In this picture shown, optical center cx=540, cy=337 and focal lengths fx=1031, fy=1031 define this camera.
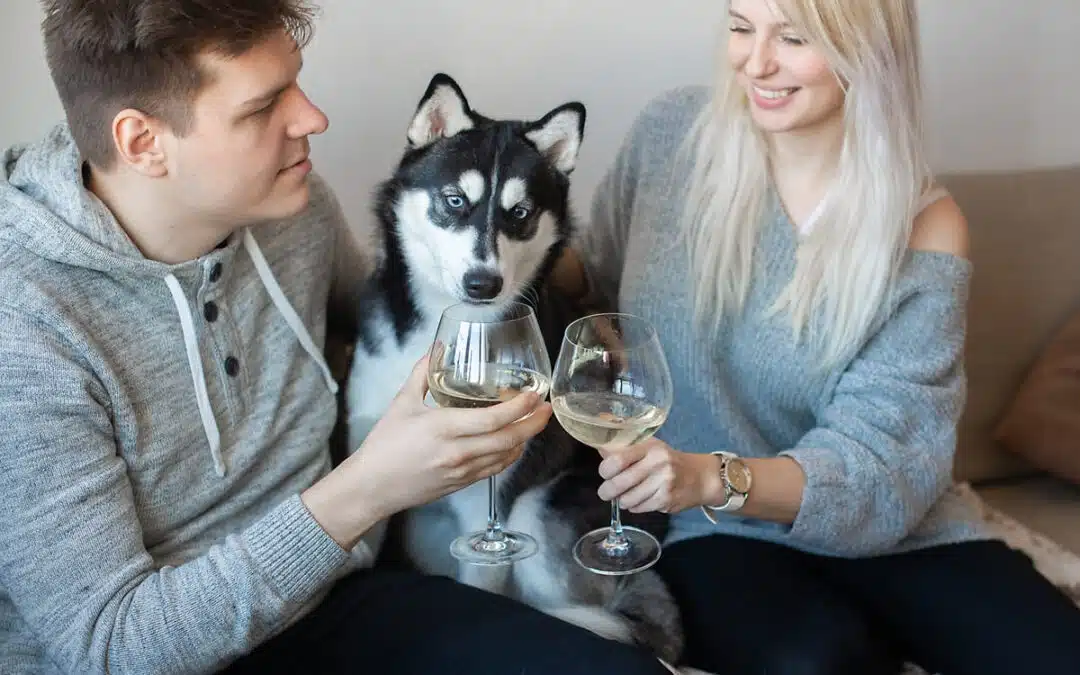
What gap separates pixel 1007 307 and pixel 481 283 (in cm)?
110

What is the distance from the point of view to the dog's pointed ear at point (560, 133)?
1405 millimetres

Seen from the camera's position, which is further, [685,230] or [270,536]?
[685,230]

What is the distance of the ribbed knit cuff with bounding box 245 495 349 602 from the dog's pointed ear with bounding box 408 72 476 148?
0.56 meters

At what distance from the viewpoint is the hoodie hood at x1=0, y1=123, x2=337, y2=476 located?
3.57 feet

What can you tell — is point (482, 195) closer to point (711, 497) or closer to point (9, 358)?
point (711, 497)

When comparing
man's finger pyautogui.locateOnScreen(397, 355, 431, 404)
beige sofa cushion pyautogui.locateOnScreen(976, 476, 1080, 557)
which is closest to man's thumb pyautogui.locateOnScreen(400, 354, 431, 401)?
man's finger pyautogui.locateOnScreen(397, 355, 431, 404)

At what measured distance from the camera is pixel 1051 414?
1812 mm

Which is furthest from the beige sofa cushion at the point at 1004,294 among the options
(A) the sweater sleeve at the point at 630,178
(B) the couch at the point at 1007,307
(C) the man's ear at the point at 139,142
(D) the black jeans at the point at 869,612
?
(C) the man's ear at the point at 139,142

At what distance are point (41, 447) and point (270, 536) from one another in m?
0.25

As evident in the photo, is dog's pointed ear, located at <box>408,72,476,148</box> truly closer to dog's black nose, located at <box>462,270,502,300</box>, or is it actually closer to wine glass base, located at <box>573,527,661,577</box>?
dog's black nose, located at <box>462,270,502,300</box>

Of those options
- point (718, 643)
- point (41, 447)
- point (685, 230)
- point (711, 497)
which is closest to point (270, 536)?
point (41, 447)

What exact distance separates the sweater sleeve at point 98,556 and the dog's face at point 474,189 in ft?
1.37

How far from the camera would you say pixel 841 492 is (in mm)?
1334

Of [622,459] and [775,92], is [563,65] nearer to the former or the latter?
[775,92]
